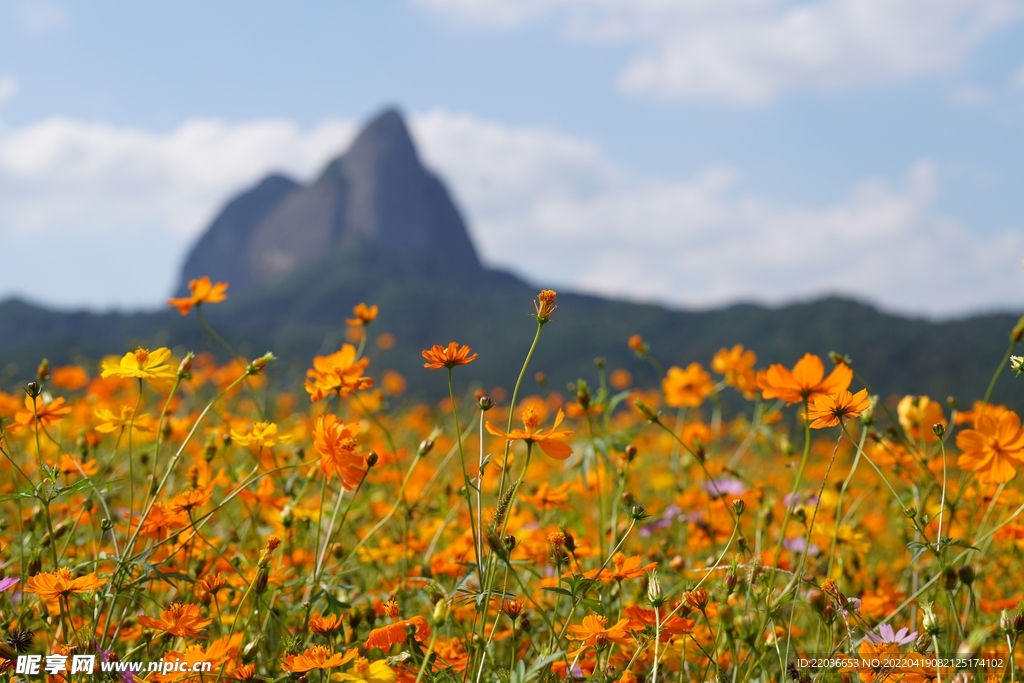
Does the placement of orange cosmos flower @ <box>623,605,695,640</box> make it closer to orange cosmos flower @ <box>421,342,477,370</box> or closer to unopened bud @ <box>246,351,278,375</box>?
orange cosmos flower @ <box>421,342,477,370</box>

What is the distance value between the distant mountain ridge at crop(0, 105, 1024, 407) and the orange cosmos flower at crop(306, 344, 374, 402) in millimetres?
404

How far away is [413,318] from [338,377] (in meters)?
25.9

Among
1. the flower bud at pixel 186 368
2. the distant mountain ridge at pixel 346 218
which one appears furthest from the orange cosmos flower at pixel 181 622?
the distant mountain ridge at pixel 346 218

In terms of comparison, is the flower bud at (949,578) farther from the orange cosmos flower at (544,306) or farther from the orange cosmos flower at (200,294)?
the orange cosmos flower at (200,294)

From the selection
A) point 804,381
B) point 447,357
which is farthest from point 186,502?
point 804,381

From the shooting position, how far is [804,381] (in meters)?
1.30

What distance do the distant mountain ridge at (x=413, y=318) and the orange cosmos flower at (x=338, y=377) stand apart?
0.40 metres

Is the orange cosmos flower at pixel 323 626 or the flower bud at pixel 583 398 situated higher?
the flower bud at pixel 583 398

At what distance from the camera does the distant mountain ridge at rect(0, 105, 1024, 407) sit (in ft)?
48.8

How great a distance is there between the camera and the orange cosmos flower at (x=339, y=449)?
1.19 meters

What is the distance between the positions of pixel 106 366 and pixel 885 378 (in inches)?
601

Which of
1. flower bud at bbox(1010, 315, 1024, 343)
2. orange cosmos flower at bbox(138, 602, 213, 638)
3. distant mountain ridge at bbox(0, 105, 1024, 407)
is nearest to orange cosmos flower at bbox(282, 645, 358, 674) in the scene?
orange cosmos flower at bbox(138, 602, 213, 638)

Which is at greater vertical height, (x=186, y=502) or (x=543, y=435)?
(x=543, y=435)

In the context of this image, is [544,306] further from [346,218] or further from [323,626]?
[346,218]
